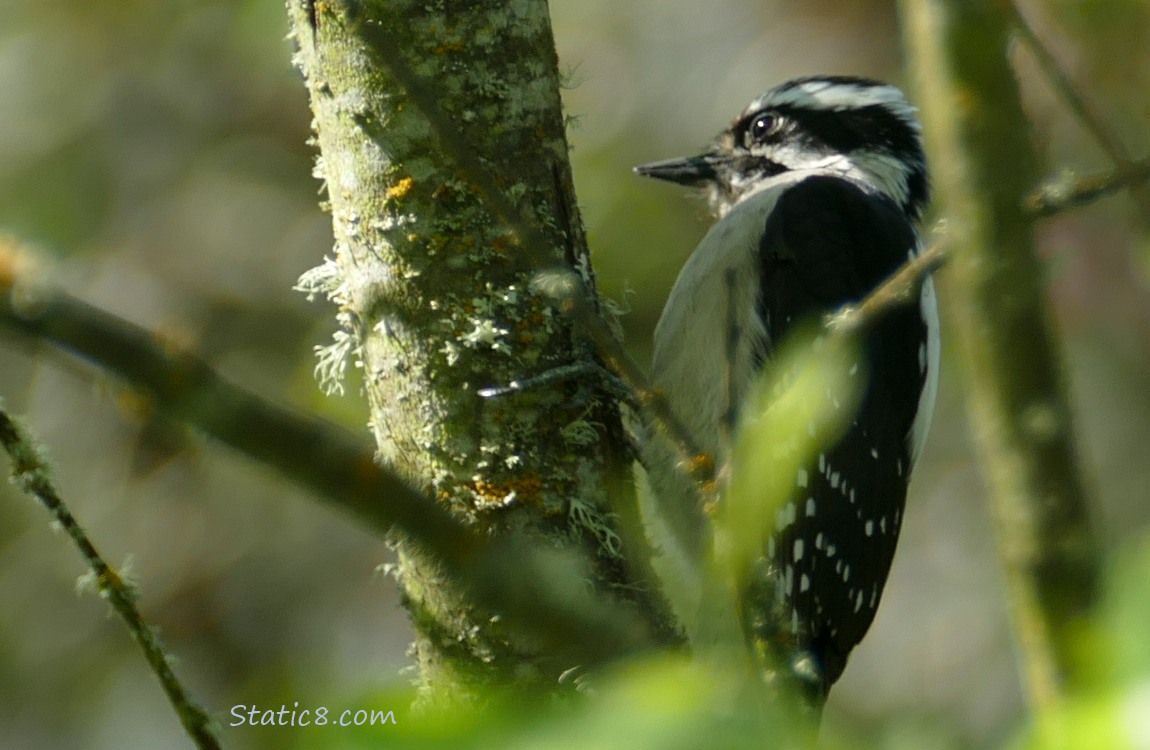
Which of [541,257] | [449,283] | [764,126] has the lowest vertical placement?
[541,257]

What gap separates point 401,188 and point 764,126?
1967mm

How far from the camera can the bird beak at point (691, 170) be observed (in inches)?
162

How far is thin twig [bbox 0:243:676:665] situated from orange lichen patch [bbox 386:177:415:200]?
1.52 meters

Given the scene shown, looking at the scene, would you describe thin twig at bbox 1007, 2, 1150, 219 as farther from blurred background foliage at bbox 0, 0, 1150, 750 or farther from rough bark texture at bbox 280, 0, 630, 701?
blurred background foliage at bbox 0, 0, 1150, 750

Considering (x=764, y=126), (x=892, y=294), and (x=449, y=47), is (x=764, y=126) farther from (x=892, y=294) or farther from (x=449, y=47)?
(x=892, y=294)

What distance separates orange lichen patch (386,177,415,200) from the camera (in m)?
2.51

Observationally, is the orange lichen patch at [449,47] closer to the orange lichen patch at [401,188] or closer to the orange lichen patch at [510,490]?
the orange lichen patch at [401,188]

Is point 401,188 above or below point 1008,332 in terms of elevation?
above

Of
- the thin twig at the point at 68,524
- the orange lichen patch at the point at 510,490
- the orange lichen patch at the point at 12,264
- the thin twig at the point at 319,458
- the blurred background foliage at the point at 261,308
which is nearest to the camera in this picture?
the thin twig at the point at 319,458

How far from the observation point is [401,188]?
251 centimetres

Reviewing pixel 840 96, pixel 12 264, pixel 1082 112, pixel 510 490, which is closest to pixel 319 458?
pixel 12 264

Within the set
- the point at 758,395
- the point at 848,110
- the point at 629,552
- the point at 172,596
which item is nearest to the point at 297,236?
the point at 172,596

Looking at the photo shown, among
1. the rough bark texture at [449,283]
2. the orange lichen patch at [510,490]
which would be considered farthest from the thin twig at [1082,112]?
the orange lichen patch at [510,490]

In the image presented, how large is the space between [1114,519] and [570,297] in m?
5.15
